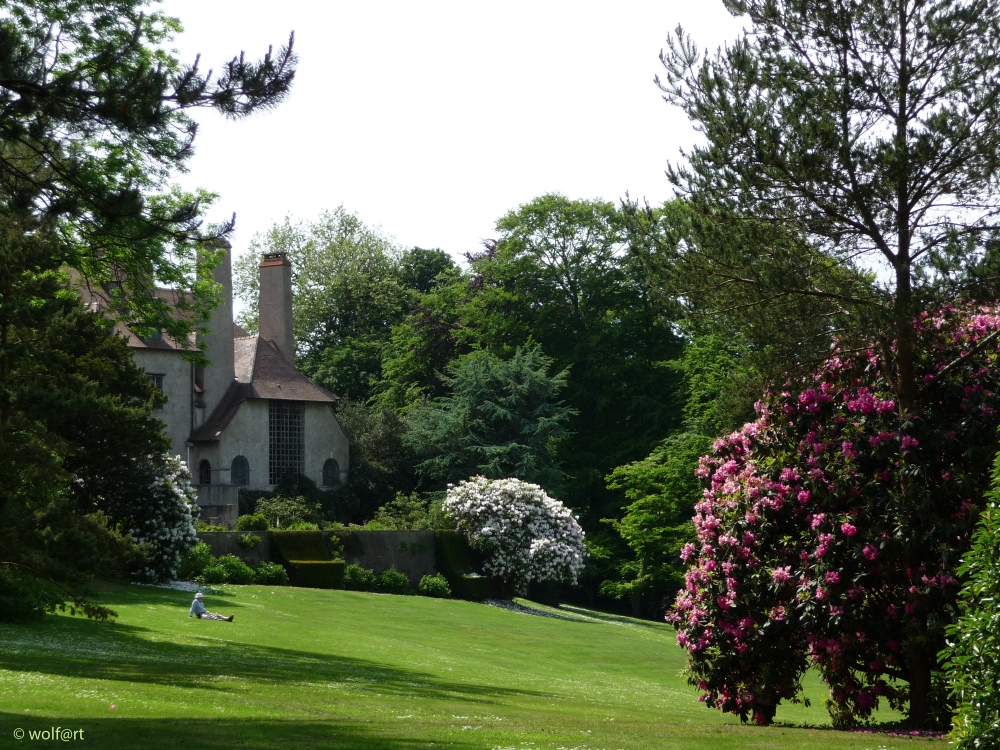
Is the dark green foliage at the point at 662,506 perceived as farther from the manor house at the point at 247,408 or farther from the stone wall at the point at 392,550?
the manor house at the point at 247,408

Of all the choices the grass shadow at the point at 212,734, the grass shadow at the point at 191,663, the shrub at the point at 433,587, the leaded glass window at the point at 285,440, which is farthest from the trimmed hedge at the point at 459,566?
the grass shadow at the point at 212,734

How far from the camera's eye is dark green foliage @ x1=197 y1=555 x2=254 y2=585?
111 ft

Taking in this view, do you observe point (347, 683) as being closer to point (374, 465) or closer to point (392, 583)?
point (392, 583)

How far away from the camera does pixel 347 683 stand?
16.2 m

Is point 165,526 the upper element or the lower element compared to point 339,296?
lower

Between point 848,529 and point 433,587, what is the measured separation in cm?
2693

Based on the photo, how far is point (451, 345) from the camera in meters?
58.3

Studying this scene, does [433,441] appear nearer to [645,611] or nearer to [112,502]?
[645,611]

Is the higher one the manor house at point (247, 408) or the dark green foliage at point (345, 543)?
the manor house at point (247, 408)

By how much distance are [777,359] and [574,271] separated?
41326 millimetres

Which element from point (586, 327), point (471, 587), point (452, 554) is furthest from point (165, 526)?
point (586, 327)

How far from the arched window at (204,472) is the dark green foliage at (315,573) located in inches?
545

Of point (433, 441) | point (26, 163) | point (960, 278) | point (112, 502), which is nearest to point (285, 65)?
point (26, 163)

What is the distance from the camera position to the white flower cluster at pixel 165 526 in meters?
30.2
